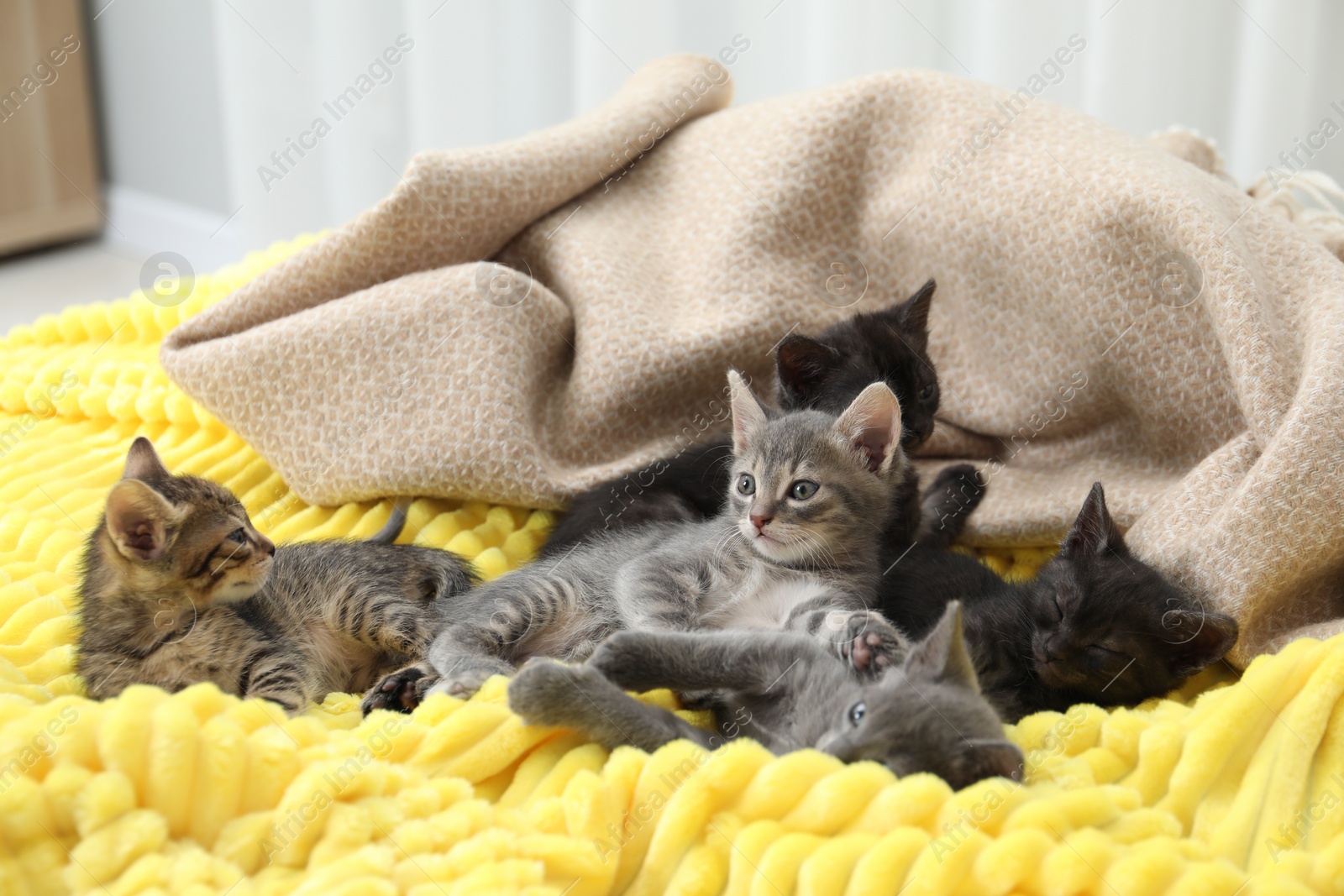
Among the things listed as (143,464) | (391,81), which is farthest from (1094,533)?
(391,81)

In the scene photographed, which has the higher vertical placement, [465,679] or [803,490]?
[803,490]

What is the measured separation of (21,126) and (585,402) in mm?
3439

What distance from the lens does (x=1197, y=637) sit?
5.00 feet

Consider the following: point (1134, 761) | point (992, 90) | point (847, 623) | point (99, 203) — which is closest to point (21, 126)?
point (99, 203)

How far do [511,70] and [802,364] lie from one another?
231cm

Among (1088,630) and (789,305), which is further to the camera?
(789,305)

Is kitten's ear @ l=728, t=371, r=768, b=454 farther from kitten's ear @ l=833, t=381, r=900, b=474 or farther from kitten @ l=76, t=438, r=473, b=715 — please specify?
kitten @ l=76, t=438, r=473, b=715

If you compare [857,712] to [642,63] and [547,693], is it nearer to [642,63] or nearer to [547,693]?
[547,693]

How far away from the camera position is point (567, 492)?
2043mm

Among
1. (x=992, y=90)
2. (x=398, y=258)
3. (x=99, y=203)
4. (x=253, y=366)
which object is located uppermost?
(x=992, y=90)

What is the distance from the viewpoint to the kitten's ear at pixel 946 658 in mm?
1312

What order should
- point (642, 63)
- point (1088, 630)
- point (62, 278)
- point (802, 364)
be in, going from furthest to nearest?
point (62, 278) < point (642, 63) < point (802, 364) < point (1088, 630)

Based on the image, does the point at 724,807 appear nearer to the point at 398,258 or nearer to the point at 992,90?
the point at 398,258

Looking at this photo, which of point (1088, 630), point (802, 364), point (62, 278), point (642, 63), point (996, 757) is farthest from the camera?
point (62, 278)
